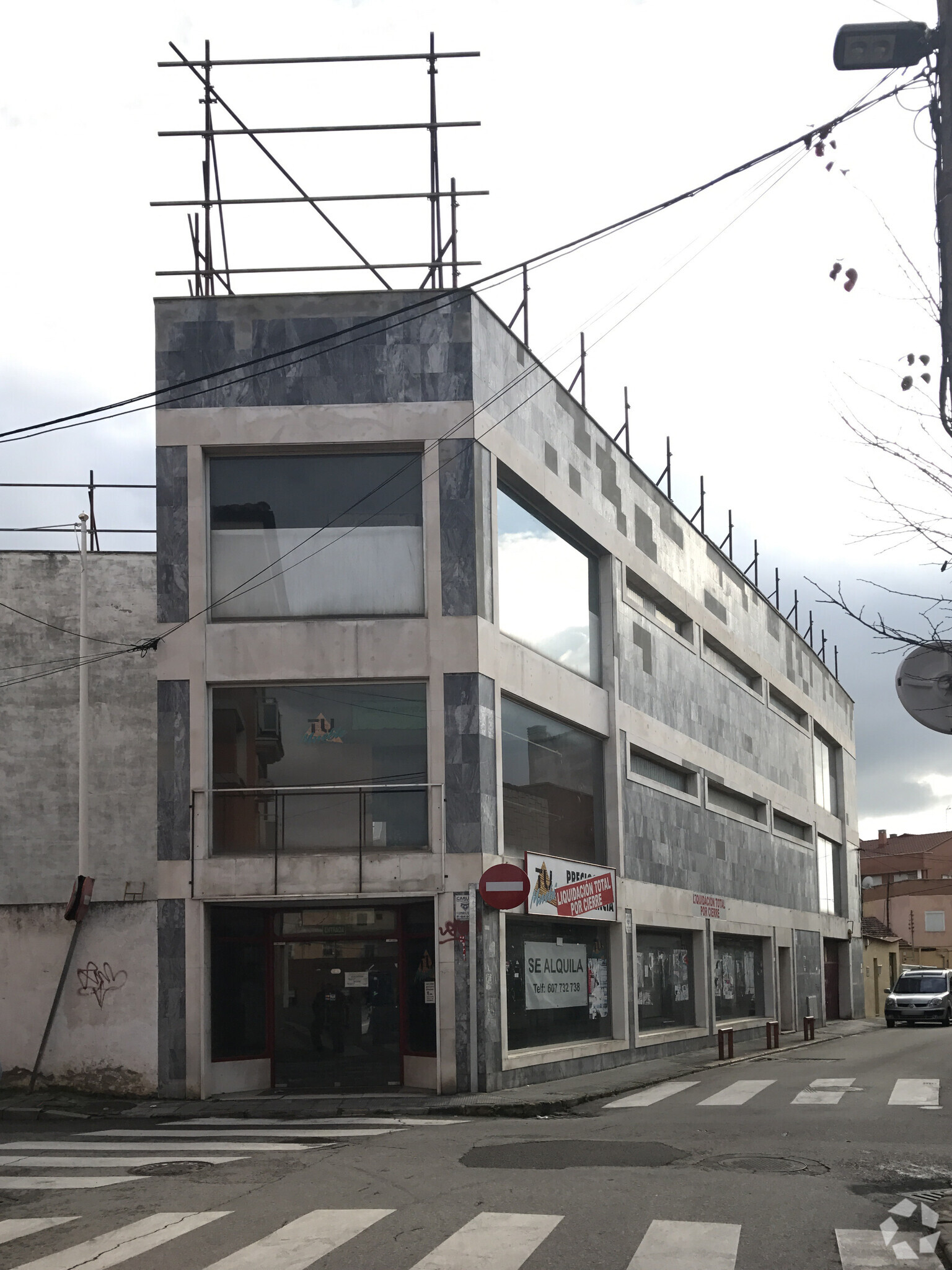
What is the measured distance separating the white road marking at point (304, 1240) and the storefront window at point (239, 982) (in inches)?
411

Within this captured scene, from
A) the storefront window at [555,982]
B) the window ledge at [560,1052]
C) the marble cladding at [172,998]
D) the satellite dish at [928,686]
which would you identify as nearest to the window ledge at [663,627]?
the storefront window at [555,982]

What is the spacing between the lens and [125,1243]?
343 inches

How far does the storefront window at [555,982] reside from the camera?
21203 millimetres

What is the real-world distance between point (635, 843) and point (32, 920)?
11.9 m

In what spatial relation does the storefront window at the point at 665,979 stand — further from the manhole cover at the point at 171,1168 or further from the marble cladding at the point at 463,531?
the manhole cover at the point at 171,1168

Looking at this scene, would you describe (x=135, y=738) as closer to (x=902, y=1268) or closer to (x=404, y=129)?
(x=404, y=129)

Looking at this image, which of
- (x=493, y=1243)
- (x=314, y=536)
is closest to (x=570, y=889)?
(x=314, y=536)

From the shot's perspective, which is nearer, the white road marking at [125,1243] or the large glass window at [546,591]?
the white road marking at [125,1243]

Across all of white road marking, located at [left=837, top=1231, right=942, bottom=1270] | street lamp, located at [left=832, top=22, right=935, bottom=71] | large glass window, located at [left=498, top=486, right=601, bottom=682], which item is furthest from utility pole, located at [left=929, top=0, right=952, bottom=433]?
large glass window, located at [left=498, top=486, right=601, bottom=682]

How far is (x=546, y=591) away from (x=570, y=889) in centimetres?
501

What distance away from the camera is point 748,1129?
1409 centimetres

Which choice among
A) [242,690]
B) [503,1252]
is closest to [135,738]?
[242,690]

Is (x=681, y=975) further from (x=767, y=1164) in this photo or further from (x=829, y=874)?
Result: (x=829, y=874)

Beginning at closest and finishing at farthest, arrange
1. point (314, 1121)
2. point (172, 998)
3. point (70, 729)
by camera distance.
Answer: point (314, 1121), point (172, 998), point (70, 729)
